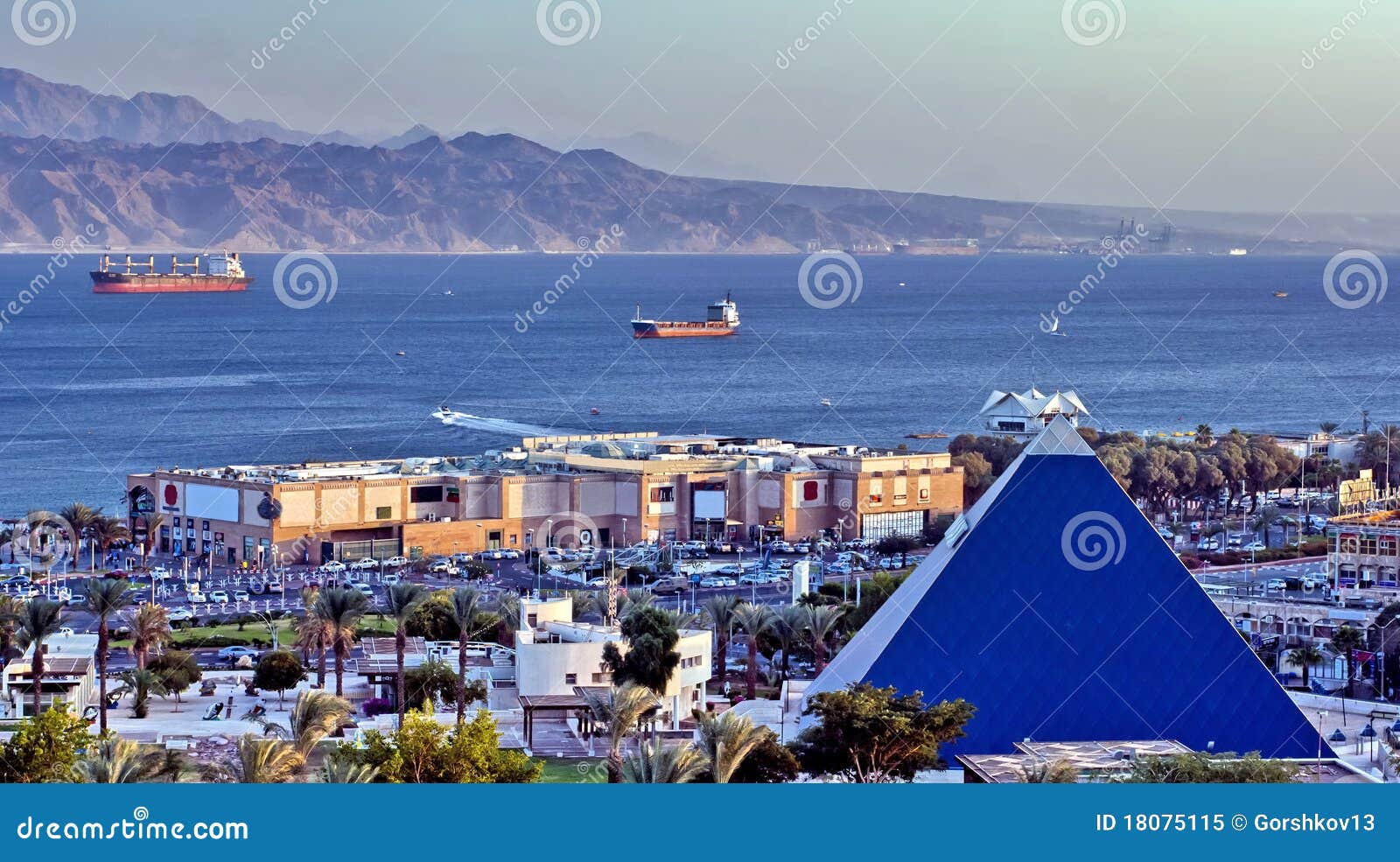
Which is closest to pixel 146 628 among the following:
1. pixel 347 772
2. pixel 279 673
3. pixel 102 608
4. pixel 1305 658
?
pixel 102 608

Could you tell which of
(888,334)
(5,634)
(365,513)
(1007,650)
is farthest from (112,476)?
(888,334)

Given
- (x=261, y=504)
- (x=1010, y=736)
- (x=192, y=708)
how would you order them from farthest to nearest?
(x=261, y=504) → (x=192, y=708) → (x=1010, y=736)

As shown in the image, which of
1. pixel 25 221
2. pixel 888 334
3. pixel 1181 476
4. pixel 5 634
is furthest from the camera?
pixel 25 221

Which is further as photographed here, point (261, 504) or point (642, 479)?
point (642, 479)

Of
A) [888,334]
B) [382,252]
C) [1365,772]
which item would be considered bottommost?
[1365,772]

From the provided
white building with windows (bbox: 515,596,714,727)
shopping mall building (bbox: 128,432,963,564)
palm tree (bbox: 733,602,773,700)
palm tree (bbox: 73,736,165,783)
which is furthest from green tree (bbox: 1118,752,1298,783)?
shopping mall building (bbox: 128,432,963,564)

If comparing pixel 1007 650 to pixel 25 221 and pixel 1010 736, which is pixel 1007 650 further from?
pixel 25 221

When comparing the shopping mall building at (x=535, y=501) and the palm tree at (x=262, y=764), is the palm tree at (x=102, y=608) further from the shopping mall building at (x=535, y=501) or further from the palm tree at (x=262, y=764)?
the shopping mall building at (x=535, y=501)

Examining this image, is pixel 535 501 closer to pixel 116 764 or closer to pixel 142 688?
pixel 142 688
